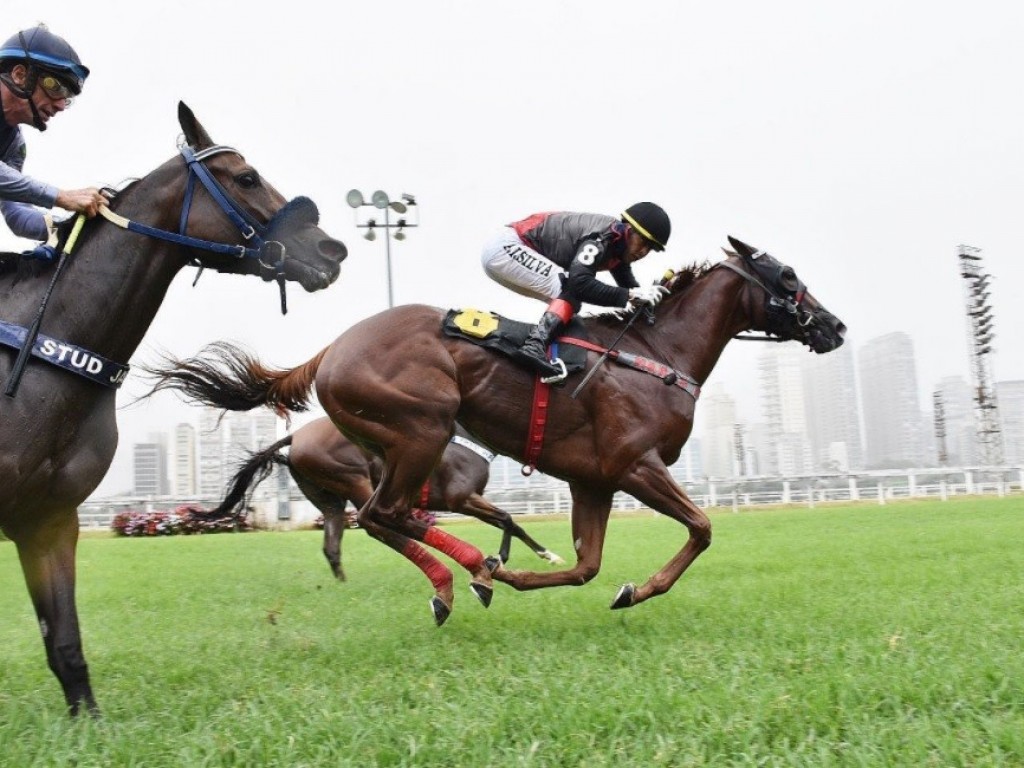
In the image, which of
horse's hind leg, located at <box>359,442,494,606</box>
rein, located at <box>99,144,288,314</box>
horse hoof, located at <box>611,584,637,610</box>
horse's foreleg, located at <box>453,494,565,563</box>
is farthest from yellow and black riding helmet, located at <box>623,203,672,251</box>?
horse's foreleg, located at <box>453,494,565,563</box>

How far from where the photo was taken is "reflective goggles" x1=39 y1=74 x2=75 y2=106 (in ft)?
12.3

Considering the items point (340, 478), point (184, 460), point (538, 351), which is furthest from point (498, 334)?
point (184, 460)

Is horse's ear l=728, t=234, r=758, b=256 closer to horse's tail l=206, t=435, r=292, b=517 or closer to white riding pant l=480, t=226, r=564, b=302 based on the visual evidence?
white riding pant l=480, t=226, r=564, b=302

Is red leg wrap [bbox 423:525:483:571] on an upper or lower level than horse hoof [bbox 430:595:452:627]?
upper

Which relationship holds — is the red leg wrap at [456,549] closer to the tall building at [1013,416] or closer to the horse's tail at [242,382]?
the horse's tail at [242,382]

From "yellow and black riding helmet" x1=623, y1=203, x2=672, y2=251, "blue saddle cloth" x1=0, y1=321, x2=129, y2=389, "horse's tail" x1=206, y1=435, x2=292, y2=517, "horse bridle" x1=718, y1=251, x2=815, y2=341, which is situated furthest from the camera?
"horse's tail" x1=206, y1=435, x2=292, y2=517

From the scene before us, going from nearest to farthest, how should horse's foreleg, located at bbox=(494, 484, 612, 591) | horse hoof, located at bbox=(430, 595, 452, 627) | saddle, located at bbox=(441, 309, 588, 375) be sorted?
1. horse hoof, located at bbox=(430, 595, 452, 627)
2. horse's foreleg, located at bbox=(494, 484, 612, 591)
3. saddle, located at bbox=(441, 309, 588, 375)

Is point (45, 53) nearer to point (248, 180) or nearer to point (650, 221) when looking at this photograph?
point (248, 180)

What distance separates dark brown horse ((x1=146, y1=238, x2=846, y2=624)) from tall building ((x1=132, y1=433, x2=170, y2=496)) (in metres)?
59.9

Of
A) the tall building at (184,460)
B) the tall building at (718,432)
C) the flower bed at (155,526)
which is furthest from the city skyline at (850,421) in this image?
the flower bed at (155,526)

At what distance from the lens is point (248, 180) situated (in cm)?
403

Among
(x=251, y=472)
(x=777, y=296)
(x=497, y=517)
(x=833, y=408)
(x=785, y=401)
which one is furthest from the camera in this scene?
(x=785, y=401)

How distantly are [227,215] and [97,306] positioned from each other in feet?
2.19

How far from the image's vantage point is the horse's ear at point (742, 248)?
6.14 meters
